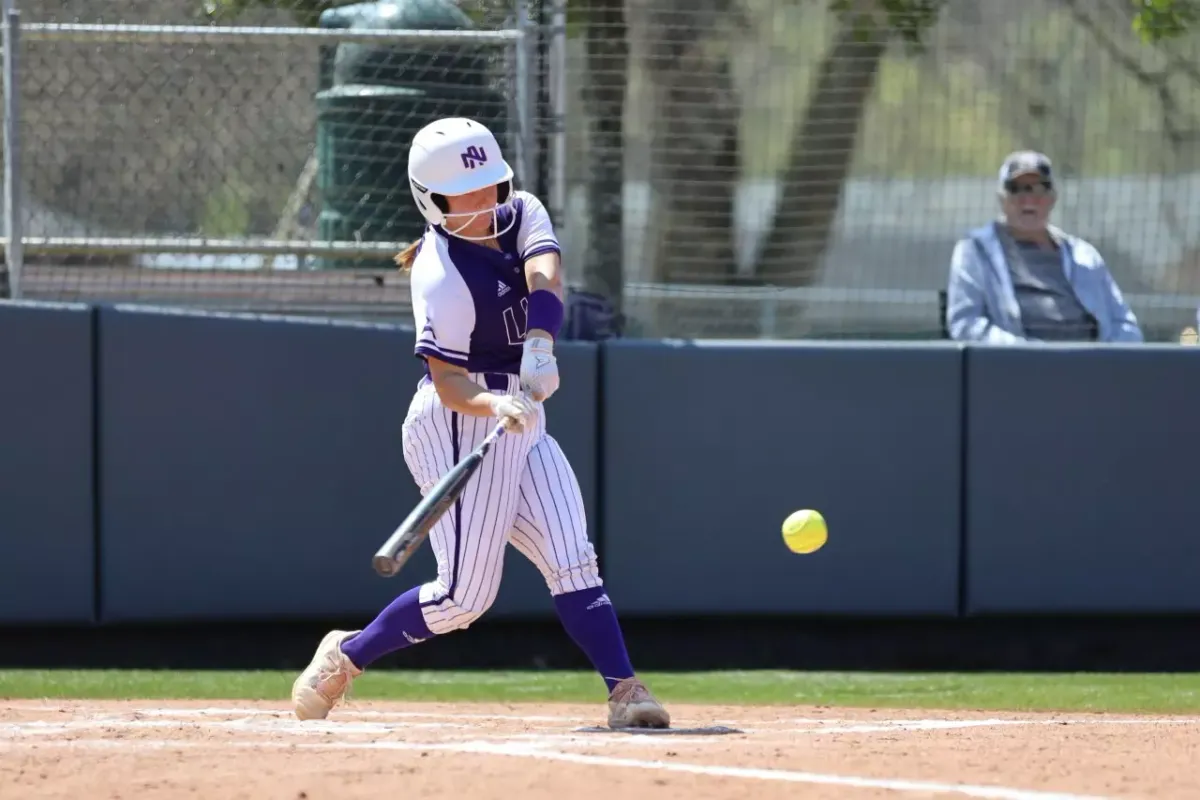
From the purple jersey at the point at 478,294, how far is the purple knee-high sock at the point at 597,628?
25.6 inches

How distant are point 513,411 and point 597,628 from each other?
70 cm

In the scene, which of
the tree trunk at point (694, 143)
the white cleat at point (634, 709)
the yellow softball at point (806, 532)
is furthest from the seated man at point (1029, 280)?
the white cleat at point (634, 709)

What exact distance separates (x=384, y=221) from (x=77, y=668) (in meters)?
2.04

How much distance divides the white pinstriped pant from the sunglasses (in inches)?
118

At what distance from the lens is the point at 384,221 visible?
24.0ft

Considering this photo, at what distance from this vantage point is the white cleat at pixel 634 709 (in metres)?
5.04

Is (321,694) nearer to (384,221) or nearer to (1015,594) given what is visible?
(384,221)

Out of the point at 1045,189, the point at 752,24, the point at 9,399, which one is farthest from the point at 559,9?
the point at 9,399

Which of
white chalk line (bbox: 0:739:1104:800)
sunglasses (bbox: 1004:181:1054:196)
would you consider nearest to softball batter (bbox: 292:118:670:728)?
white chalk line (bbox: 0:739:1104:800)

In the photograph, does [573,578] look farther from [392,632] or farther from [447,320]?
[447,320]

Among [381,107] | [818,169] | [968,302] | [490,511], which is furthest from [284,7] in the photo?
[490,511]

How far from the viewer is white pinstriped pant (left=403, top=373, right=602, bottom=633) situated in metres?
5.03

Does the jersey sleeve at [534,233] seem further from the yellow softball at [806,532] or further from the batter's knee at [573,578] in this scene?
the yellow softball at [806,532]

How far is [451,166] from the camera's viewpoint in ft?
16.4
